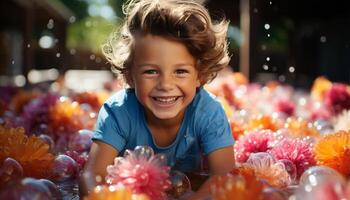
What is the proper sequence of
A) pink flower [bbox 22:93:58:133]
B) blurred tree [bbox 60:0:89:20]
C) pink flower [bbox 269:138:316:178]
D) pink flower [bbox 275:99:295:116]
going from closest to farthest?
pink flower [bbox 269:138:316:178]
pink flower [bbox 22:93:58:133]
pink flower [bbox 275:99:295:116]
blurred tree [bbox 60:0:89:20]

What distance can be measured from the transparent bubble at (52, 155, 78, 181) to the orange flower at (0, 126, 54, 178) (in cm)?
9

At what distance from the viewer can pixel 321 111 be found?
4.19 meters

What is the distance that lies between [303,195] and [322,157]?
767 mm

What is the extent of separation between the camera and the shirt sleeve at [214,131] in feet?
7.93

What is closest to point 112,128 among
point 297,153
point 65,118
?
point 297,153

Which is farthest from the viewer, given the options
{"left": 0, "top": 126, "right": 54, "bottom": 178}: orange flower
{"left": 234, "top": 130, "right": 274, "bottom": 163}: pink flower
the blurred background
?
the blurred background

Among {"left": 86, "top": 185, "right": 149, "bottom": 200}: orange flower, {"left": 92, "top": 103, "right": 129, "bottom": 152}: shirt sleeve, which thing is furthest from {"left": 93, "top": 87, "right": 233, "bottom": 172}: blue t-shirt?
{"left": 86, "top": 185, "right": 149, "bottom": 200}: orange flower

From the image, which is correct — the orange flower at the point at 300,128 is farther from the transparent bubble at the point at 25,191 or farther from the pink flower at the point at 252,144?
the transparent bubble at the point at 25,191

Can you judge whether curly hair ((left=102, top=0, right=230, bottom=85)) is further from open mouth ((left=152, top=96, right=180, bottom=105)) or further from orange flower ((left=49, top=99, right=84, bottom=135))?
orange flower ((left=49, top=99, right=84, bottom=135))

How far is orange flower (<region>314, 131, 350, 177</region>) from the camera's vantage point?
216 cm

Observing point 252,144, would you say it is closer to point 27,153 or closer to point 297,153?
point 297,153

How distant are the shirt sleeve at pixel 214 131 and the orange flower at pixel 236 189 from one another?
801 mm

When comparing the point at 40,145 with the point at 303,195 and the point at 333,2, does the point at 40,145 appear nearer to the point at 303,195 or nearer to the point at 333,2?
the point at 303,195

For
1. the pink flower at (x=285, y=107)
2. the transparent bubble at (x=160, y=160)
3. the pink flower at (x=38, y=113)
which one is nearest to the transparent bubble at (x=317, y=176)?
the transparent bubble at (x=160, y=160)
